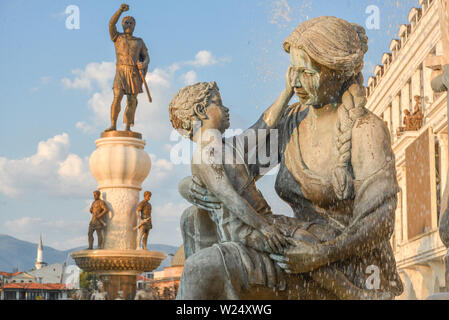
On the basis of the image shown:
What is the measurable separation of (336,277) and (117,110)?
15.0 m

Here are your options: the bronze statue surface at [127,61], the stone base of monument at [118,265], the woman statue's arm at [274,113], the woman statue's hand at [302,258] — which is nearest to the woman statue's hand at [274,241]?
the woman statue's hand at [302,258]

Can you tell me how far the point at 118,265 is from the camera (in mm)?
15117

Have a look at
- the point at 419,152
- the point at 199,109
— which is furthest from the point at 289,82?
the point at 419,152

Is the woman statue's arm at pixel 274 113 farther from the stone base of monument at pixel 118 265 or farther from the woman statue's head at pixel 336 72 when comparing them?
the stone base of monument at pixel 118 265

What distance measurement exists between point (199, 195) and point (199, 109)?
33 centimetres

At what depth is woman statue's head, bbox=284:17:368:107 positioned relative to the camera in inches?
105

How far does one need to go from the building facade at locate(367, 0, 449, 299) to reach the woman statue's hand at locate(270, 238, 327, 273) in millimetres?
21053

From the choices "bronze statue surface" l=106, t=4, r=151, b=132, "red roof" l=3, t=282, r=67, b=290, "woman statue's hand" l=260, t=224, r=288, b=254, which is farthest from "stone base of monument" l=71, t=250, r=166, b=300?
"red roof" l=3, t=282, r=67, b=290

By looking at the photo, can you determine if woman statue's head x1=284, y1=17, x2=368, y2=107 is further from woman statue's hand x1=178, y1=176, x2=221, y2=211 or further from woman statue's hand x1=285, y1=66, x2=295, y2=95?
woman statue's hand x1=178, y1=176, x2=221, y2=211

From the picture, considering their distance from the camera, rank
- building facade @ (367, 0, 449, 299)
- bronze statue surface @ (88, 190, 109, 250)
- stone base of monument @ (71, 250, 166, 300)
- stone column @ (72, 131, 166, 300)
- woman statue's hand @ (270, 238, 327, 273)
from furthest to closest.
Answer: building facade @ (367, 0, 449, 299), bronze statue surface @ (88, 190, 109, 250), stone column @ (72, 131, 166, 300), stone base of monument @ (71, 250, 166, 300), woman statue's hand @ (270, 238, 327, 273)

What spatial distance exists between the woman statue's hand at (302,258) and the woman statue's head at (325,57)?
2.01 feet
